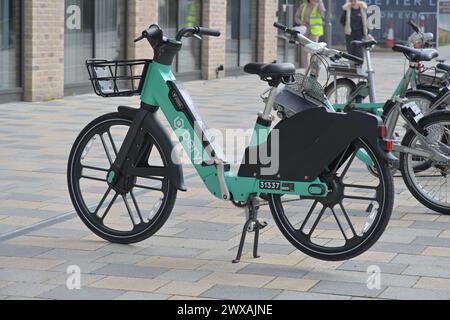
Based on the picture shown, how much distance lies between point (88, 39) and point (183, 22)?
3353 millimetres

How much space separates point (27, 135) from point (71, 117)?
1662 millimetres

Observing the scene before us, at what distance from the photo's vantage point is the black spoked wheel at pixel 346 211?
521 centimetres

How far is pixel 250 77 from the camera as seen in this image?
66.7 feet

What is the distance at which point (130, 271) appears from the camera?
207 inches

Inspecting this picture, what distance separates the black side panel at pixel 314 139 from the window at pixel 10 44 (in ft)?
27.5

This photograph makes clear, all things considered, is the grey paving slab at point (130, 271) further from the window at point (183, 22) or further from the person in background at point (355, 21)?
the person in background at point (355, 21)

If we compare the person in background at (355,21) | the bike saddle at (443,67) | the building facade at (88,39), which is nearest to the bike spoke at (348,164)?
the bike saddle at (443,67)

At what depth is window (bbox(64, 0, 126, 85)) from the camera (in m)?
14.7

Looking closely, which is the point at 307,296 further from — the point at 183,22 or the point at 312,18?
the point at 312,18

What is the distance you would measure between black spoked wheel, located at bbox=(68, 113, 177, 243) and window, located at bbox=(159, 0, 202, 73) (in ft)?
37.0

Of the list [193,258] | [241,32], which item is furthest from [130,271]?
[241,32]
